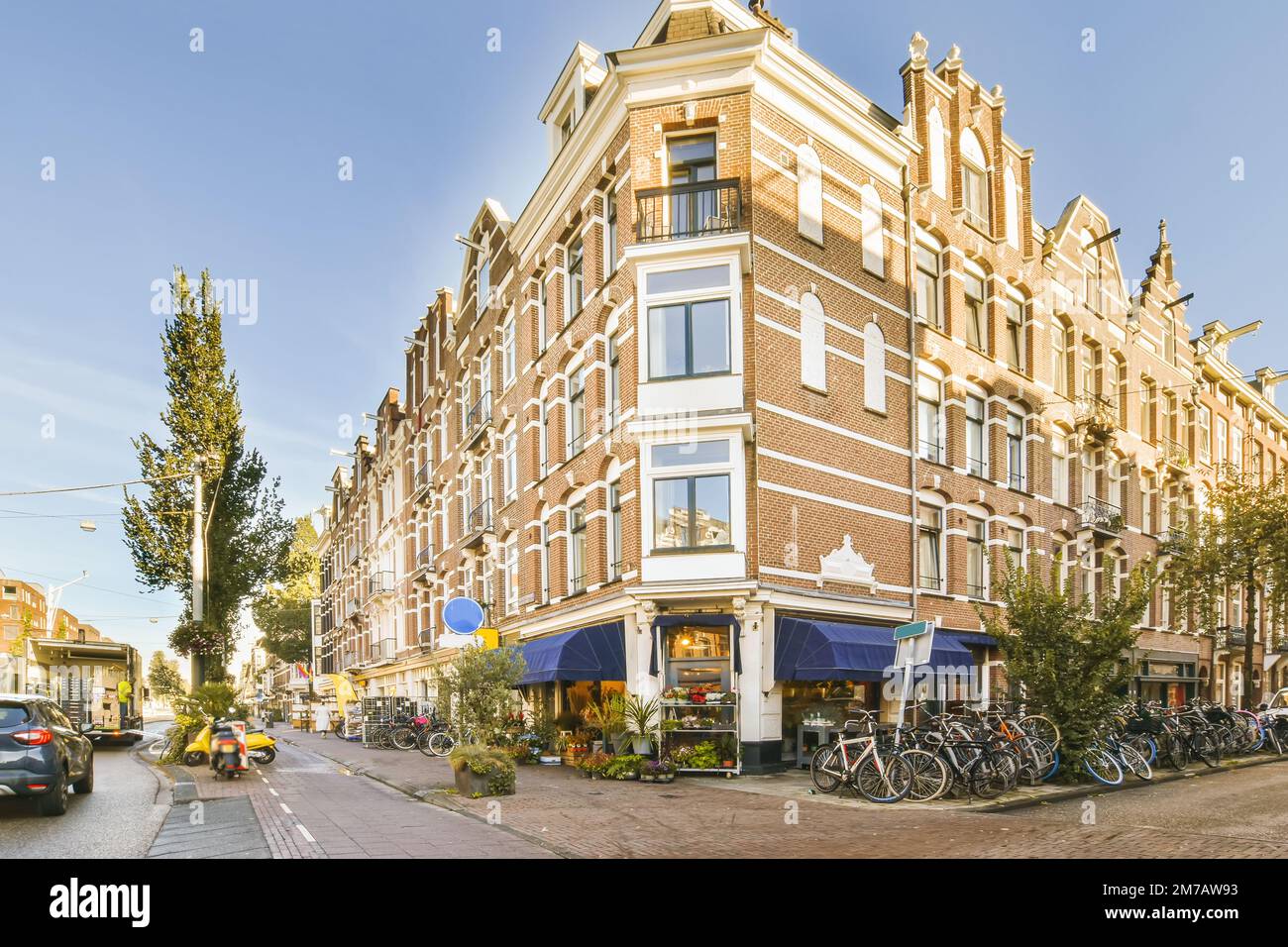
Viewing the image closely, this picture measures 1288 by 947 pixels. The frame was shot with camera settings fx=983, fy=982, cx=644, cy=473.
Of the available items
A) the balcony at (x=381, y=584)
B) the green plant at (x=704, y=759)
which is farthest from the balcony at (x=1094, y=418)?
the balcony at (x=381, y=584)

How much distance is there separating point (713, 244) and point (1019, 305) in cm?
1262

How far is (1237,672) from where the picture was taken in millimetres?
39312

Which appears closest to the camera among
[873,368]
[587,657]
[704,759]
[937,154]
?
[704,759]

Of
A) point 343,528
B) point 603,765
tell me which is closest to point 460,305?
point 603,765

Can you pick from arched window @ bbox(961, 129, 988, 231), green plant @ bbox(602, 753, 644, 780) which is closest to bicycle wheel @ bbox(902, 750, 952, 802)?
green plant @ bbox(602, 753, 644, 780)

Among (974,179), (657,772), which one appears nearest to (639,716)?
(657,772)

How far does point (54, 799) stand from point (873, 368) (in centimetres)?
1750

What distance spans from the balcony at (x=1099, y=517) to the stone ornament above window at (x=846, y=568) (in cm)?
1166

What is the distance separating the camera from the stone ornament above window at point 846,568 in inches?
803

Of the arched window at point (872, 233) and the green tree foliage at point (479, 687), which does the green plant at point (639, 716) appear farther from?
the arched window at point (872, 233)

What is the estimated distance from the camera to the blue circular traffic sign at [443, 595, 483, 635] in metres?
15.4

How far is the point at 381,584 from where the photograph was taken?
46781 mm

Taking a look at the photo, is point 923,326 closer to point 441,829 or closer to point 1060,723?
point 1060,723

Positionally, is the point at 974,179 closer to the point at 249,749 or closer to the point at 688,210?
the point at 688,210
